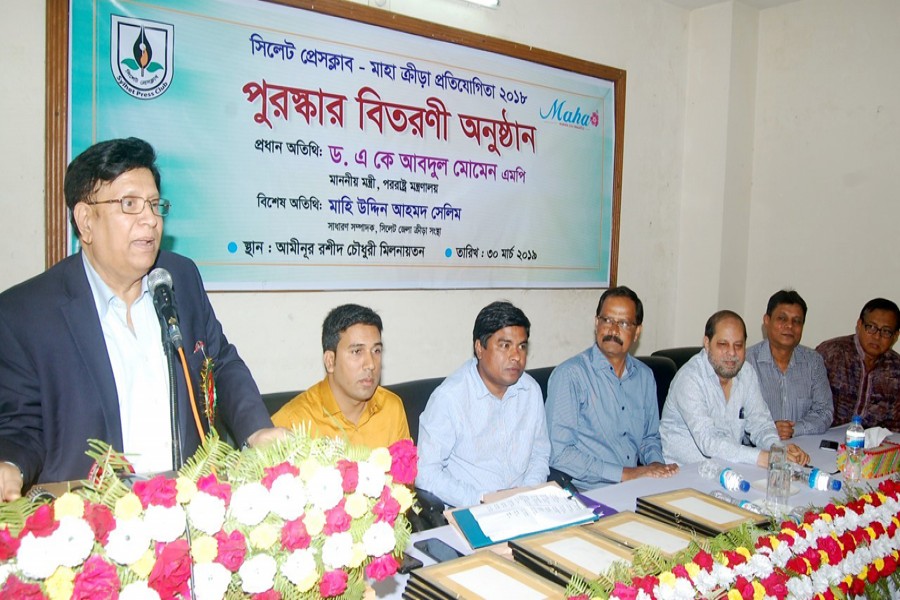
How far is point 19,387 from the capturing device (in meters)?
1.63

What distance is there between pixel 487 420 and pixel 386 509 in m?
1.63

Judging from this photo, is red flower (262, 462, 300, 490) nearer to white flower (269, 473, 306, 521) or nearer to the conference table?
white flower (269, 473, 306, 521)

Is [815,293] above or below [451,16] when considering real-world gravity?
below

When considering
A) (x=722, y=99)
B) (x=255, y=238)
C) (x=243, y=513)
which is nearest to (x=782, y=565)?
(x=243, y=513)

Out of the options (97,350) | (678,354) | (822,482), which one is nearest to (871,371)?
(678,354)

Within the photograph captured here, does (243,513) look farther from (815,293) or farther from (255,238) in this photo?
(815,293)

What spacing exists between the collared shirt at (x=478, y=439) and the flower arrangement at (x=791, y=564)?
1208 millimetres

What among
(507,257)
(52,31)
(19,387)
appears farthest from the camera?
(507,257)

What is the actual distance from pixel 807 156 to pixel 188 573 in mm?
5133

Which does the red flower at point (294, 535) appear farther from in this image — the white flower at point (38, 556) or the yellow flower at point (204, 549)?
the white flower at point (38, 556)

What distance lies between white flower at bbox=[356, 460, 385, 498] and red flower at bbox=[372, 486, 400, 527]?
0.07 feet

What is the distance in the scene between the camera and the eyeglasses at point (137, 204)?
168 centimetres

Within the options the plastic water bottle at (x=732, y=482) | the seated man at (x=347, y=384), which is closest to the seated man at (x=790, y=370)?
the plastic water bottle at (x=732, y=482)

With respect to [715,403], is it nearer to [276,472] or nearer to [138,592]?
[276,472]
